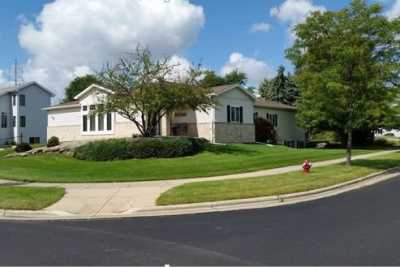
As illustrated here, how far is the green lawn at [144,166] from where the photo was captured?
1866 centimetres

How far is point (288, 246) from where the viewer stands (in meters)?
7.64

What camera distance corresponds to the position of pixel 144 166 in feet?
75.6

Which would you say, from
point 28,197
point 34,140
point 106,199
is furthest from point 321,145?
point 34,140

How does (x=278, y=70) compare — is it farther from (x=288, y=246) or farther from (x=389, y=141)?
(x=288, y=246)

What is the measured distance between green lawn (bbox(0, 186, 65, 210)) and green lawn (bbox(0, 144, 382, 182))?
2687 millimetres

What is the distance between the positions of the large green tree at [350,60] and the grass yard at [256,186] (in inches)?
114

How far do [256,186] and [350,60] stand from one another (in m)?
8.00

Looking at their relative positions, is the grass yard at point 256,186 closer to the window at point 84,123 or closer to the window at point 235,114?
the window at point 235,114

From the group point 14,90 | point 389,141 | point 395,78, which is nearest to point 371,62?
point 395,78

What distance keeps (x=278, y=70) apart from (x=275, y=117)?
17.5 metres

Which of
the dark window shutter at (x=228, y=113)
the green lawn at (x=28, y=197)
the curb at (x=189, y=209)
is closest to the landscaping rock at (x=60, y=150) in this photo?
the dark window shutter at (x=228, y=113)

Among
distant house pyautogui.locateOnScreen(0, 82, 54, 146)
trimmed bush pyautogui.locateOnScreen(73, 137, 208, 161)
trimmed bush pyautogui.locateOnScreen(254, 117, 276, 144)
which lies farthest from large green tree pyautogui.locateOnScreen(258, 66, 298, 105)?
trimmed bush pyautogui.locateOnScreen(73, 137, 208, 161)

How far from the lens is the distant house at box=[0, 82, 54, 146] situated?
56125mm

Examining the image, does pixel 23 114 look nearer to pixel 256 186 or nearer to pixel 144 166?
pixel 144 166
